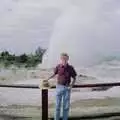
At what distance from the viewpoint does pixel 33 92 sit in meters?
24.9

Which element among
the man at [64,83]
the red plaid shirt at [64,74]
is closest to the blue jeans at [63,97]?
the man at [64,83]

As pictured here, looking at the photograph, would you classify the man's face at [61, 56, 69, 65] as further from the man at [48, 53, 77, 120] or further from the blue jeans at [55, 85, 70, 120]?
the blue jeans at [55, 85, 70, 120]

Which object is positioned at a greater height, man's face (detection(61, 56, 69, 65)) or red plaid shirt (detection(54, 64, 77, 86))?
man's face (detection(61, 56, 69, 65))

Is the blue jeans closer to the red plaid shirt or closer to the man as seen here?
the man

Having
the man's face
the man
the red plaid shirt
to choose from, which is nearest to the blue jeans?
the man

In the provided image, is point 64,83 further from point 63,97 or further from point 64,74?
point 63,97

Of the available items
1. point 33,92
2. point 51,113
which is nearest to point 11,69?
point 33,92

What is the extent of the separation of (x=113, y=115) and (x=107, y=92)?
44.5ft

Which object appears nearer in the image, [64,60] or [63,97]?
[64,60]

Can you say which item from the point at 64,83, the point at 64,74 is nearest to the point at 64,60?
the point at 64,74

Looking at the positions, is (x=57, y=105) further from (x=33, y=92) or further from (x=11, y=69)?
(x=11, y=69)

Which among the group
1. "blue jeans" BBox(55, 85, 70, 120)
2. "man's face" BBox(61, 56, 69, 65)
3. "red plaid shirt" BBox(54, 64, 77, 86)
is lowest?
"blue jeans" BBox(55, 85, 70, 120)

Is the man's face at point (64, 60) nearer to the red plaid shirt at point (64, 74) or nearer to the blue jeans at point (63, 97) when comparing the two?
the red plaid shirt at point (64, 74)

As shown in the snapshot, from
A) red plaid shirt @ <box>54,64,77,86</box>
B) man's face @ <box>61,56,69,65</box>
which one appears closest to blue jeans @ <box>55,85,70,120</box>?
red plaid shirt @ <box>54,64,77,86</box>
